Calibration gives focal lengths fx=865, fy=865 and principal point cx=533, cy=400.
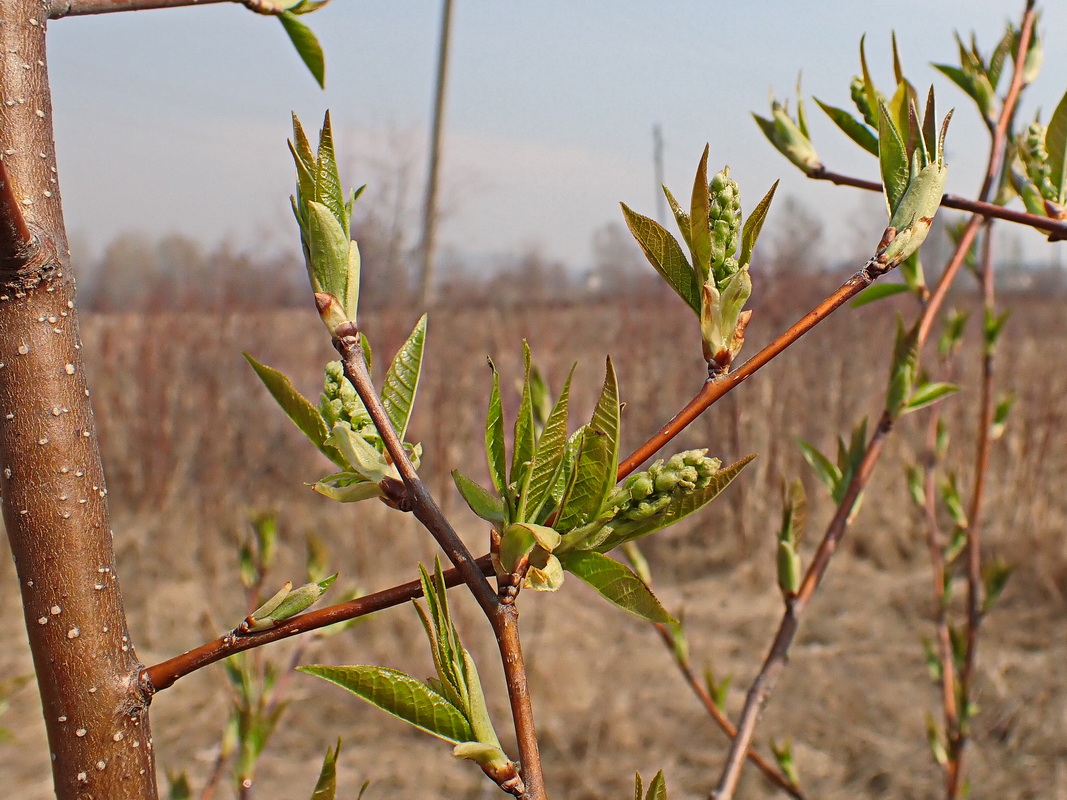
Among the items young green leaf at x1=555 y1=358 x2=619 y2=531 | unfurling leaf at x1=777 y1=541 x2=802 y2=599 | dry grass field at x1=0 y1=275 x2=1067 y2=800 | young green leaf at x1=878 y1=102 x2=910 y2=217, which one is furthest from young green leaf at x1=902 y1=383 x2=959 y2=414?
dry grass field at x1=0 y1=275 x2=1067 y2=800

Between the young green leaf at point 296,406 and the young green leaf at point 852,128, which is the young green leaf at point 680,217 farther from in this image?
the young green leaf at point 852,128

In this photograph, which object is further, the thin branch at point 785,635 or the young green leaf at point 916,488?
the young green leaf at point 916,488

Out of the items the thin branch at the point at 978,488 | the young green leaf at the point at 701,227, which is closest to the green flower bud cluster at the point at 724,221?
the young green leaf at the point at 701,227

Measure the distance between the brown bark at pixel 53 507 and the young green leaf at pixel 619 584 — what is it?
0.80ft

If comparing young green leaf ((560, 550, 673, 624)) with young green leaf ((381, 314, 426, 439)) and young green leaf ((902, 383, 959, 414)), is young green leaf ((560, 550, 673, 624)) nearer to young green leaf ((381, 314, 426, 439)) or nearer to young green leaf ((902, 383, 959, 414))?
young green leaf ((381, 314, 426, 439))

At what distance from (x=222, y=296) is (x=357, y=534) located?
1.92m

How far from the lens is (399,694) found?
1.12 ft

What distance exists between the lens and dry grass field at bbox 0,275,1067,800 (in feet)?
9.65

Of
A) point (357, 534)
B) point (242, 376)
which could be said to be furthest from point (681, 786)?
point (242, 376)

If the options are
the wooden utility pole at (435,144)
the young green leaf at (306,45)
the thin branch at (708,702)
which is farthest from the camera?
the wooden utility pole at (435,144)

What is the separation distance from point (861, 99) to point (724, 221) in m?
0.31

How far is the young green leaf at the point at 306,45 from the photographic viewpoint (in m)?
0.53

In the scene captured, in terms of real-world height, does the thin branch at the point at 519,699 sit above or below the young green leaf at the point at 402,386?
below

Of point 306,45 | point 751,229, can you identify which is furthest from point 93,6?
point 751,229
